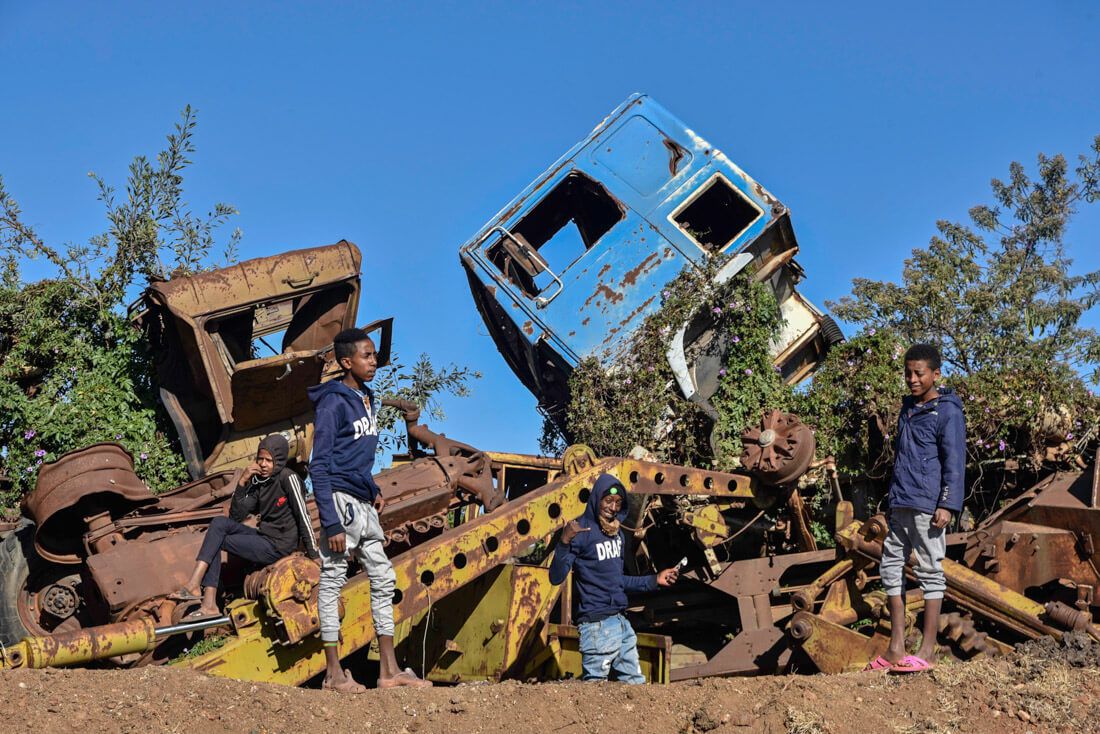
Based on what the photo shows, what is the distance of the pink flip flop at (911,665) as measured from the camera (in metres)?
5.41

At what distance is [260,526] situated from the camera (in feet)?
21.0

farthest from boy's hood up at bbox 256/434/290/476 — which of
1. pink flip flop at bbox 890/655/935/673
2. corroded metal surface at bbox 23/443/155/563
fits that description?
pink flip flop at bbox 890/655/935/673

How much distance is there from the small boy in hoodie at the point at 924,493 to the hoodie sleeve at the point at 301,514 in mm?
3061

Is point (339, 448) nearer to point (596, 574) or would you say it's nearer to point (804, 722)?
point (596, 574)

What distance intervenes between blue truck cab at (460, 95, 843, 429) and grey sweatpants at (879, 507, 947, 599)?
3.66 metres

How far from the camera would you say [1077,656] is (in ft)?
19.1

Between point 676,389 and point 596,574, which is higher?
point 676,389

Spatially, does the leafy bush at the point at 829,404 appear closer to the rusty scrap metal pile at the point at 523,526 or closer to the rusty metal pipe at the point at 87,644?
the rusty scrap metal pile at the point at 523,526

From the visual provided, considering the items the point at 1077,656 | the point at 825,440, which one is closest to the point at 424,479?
the point at 825,440

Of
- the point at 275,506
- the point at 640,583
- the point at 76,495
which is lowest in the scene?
the point at 640,583

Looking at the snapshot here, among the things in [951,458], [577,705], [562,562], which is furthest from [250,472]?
[951,458]

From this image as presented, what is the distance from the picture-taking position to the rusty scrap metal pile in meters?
6.04

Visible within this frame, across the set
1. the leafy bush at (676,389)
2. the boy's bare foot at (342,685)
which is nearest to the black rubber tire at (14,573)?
the boy's bare foot at (342,685)

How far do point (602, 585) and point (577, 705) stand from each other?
2.60 ft
